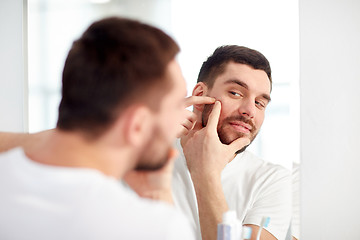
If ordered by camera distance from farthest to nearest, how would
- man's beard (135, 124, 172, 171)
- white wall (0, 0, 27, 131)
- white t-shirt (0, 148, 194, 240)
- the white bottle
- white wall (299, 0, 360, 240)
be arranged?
1. white wall (0, 0, 27, 131)
2. white wall (299, 0, 360, 240)
3. the white bottle
4. man's beard (135, 124, 172, 171)
5. white t-shirt (0, 148, 194, 240)

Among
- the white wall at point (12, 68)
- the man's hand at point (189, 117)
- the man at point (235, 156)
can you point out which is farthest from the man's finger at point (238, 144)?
the white wall at point (12, 68)

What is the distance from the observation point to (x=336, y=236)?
49.0 inches

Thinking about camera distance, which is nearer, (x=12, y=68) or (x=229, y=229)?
(x=229, y=229)

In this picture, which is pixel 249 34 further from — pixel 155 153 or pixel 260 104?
pixel 155 153

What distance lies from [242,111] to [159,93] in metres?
0.42

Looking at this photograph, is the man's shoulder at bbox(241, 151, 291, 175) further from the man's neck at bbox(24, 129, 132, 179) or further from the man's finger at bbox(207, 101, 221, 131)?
the man's neck at bbox(24, 129, 132, 179)

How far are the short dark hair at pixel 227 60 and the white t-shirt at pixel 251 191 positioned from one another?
0.75 feet

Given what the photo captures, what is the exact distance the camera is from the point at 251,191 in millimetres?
1157

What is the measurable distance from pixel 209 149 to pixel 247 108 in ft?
0.50

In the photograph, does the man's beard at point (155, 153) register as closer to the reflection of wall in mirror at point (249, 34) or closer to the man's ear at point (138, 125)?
the man's ear at point (138, 125)

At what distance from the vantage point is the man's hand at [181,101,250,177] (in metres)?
1.14

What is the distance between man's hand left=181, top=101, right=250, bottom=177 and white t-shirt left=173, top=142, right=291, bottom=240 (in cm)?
2

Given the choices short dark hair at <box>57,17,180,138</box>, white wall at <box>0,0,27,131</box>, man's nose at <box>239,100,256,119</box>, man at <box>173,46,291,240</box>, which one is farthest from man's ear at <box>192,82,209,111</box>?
white wall at <box>0,0,27,131</box>

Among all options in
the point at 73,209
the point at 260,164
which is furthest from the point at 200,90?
the point at 73,209
